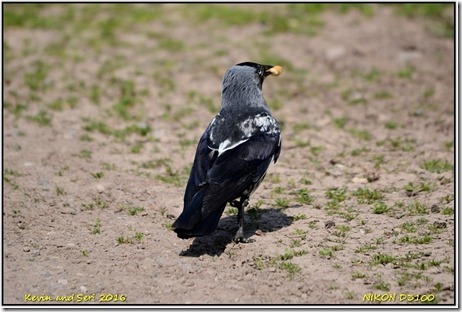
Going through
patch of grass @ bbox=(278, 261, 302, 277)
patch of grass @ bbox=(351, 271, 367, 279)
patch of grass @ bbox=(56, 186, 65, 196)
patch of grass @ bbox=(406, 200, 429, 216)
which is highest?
patch of grass @ bbox=(406, 200, 429, 216)

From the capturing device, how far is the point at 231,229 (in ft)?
21.8

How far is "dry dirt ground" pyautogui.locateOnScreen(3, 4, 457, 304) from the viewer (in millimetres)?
5598

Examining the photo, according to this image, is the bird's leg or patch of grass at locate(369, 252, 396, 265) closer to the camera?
patch of grass at locate(369, 252, 396, 265)

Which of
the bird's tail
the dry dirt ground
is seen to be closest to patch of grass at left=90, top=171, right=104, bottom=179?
the dry dirt ground

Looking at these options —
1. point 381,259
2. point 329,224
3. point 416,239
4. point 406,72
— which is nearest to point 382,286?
point 381,259

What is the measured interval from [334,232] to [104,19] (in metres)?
7.96

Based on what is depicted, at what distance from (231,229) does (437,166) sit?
273cm

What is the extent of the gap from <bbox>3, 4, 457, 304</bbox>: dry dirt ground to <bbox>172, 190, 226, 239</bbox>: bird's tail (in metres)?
0.33

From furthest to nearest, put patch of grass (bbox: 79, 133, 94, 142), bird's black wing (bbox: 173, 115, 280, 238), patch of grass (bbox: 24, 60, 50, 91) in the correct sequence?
patch of grass (bbox: 24, 60, 50, 91), patch of grass (bbox: 79, 133, 94, 142), bird's black wing (bbox: 173, 115, 280, 238)

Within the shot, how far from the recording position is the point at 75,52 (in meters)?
11.7

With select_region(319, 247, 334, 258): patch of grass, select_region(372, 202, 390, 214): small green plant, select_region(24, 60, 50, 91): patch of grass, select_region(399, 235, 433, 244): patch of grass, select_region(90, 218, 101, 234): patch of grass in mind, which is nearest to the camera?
select_region(319, 247, 334, 258): patch of grass

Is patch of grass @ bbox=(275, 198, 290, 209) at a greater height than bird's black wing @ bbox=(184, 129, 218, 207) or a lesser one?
lesser

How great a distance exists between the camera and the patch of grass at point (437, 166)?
7.77 meters

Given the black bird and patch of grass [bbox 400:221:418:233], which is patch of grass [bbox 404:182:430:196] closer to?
patch of grass [bbox 400:221:418:233]
